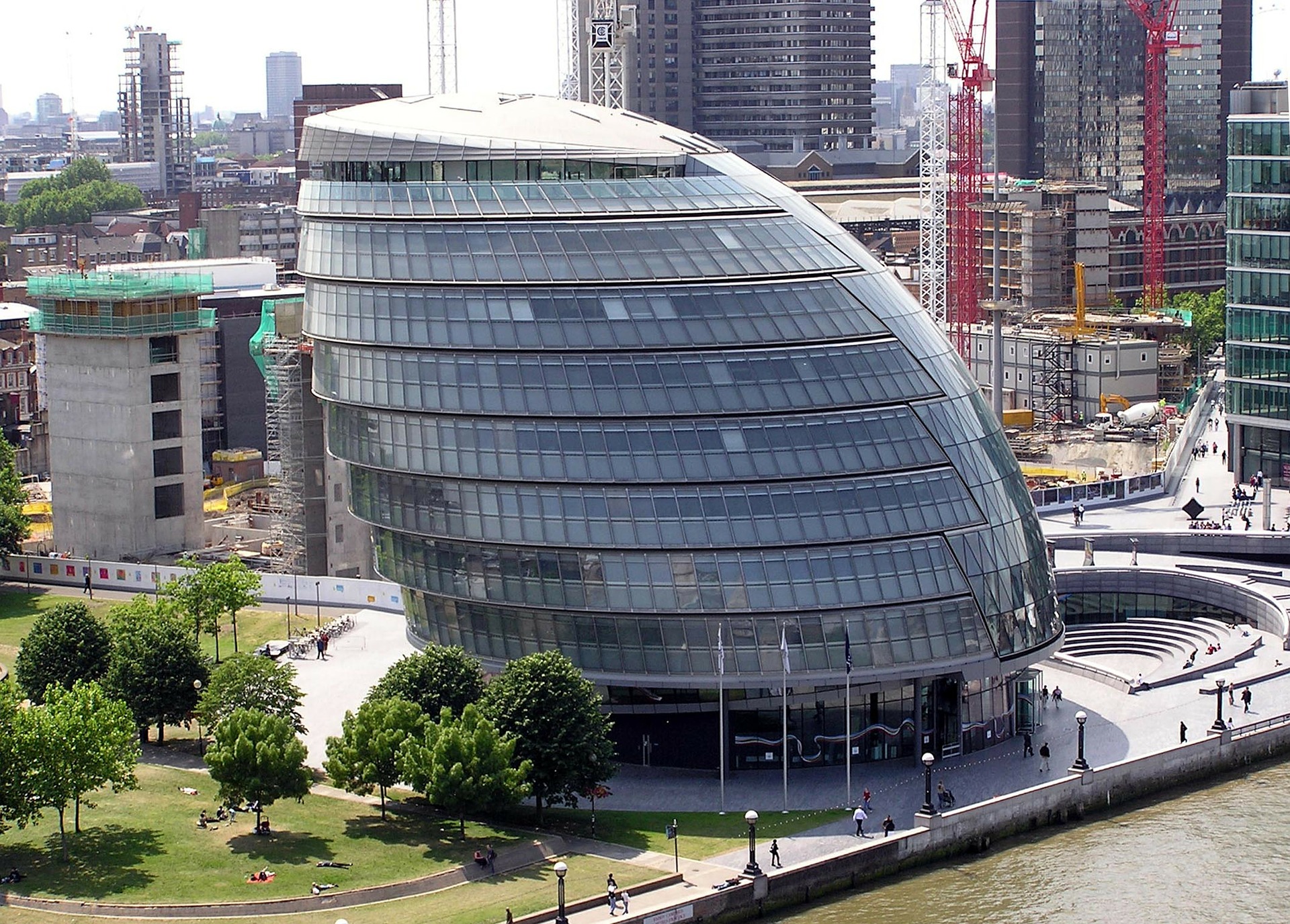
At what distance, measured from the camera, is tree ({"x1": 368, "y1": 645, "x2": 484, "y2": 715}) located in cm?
8888

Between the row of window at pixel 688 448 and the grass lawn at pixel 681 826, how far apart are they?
43.8ft

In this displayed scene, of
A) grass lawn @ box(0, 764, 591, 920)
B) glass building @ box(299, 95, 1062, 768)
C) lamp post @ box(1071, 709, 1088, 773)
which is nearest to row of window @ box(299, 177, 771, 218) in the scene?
glass building @ box(299, 95, 1062, 768)

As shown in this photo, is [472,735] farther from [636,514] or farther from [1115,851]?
[1115,851]

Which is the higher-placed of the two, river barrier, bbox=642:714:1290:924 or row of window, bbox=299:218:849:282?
row of window, bbox=299:218:849:282

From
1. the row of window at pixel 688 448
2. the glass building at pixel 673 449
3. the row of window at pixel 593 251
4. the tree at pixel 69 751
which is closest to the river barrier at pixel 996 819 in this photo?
the glass building at pixel 673 449

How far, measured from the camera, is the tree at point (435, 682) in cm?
8888

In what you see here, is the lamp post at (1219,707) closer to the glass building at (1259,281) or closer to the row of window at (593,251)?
the row of window at (593,251)

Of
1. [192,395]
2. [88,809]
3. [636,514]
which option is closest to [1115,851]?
[636,514]

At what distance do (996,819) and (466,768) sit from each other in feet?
65.6

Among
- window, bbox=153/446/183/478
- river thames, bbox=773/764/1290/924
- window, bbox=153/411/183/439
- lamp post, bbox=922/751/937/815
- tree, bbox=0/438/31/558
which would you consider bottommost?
river thames, bbox=773/764/1290/924

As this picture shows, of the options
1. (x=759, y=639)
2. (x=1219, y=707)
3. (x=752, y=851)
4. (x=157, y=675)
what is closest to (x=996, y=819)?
(x=759, y=639)

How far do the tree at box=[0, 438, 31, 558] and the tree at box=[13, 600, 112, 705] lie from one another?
38418 millimetres

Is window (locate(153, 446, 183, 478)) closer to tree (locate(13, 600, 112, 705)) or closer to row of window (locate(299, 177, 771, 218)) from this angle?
tree (locate(13, 600, 112, 705))

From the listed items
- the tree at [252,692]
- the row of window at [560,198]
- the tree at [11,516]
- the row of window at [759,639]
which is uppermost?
the row of window at [560,198]
